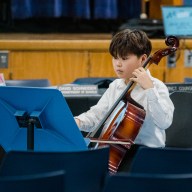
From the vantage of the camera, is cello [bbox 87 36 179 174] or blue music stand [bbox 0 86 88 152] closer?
blue music stand [bbox 0 86 88 152]

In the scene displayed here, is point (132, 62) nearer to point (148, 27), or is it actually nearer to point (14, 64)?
point (14, 64)

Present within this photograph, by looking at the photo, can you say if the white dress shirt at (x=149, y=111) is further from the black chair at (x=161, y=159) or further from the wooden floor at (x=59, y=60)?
the wooden floor at (x=59, y=60)

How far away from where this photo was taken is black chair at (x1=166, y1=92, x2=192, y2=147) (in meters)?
4.16

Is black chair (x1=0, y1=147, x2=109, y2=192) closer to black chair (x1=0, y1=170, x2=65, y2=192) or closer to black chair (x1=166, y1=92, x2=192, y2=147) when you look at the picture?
black chair (x1=0, y1=170, x2=65, y2=192)

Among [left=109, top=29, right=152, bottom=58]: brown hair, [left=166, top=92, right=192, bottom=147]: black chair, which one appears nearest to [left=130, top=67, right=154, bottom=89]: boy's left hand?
[left=109, top=29, right=152, bottom=58]: brown hair

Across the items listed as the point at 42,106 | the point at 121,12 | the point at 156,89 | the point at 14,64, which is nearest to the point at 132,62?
the point at 156,89

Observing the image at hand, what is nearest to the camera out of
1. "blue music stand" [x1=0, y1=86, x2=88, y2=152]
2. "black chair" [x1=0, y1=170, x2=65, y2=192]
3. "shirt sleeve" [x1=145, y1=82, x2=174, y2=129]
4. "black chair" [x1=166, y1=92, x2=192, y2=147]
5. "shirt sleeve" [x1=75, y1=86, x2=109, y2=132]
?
"black chair" [x1=0, y1=170, x2=65, y2=192]

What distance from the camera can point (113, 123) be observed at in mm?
3383

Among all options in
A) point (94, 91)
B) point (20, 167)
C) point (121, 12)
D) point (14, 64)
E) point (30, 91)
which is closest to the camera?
point (20, 167)

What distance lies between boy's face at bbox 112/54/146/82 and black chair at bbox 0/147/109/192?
71cm

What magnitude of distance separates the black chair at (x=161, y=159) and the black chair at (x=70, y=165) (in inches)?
4.9

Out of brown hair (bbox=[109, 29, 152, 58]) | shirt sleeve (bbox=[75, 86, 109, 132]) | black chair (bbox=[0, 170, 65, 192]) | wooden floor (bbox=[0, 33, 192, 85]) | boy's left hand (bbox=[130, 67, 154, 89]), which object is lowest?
wooden floor (bbox=[0, 33, 192, 85])

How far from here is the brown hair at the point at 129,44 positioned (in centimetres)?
349

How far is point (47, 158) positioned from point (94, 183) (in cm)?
21
